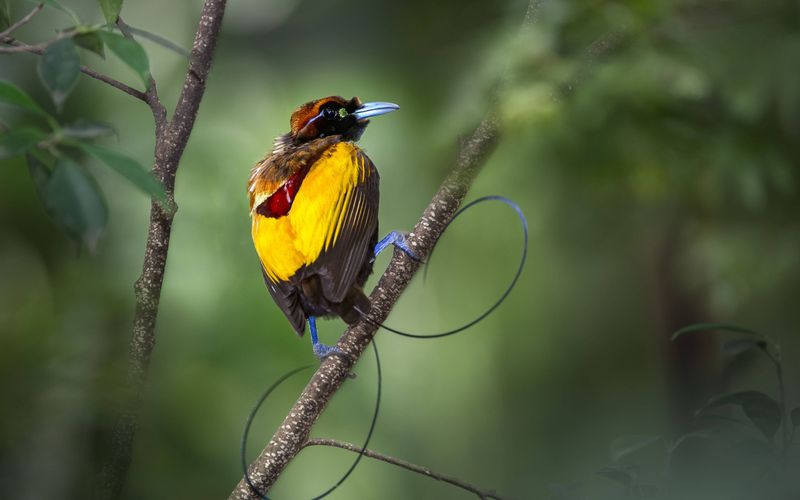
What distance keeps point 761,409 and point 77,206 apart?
2.93 feet

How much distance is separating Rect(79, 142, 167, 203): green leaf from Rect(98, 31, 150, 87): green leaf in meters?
0.10

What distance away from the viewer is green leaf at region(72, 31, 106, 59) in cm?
86

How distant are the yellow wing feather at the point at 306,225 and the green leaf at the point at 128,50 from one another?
53 cm

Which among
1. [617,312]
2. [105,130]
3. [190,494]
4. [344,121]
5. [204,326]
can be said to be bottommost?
[617,312]

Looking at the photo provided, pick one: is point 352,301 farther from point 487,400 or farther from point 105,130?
point 487,400

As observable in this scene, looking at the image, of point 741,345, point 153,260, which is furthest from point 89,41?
point 741,345

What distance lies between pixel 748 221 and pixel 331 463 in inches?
70.5

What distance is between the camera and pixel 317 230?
1.34 meters

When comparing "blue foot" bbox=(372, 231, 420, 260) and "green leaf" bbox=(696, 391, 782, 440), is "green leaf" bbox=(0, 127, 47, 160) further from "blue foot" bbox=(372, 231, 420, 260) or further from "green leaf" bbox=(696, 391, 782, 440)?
"green leaf" bbox=(696, 391, 782, 440)

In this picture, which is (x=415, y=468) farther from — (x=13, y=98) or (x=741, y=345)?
(x=13, y=98)

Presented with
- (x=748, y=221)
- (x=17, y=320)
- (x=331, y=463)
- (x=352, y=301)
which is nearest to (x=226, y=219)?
(x=17, y=320)

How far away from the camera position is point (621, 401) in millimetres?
4160

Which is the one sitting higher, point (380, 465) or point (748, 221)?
point (748, 221)

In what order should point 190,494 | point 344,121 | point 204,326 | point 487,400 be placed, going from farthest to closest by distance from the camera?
point 487,400, point 204,326, point 190,494, point 344,121
